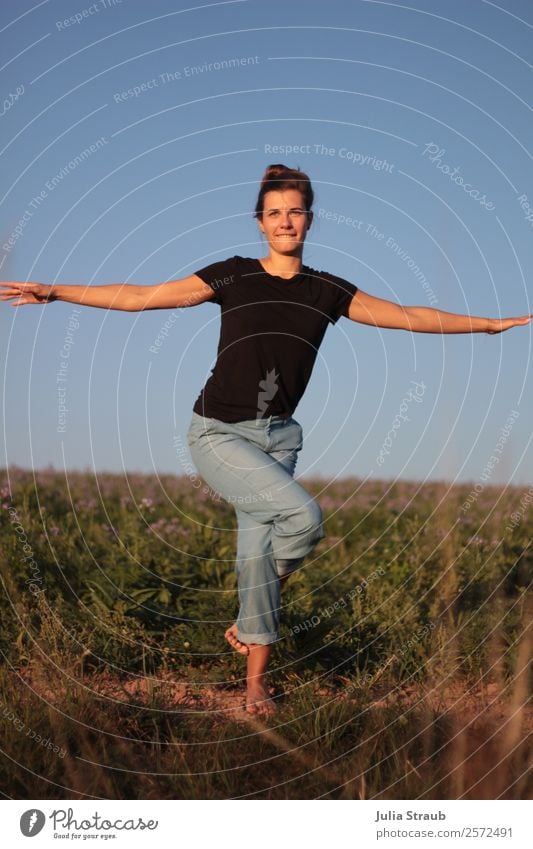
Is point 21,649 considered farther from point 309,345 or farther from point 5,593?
point 309,345

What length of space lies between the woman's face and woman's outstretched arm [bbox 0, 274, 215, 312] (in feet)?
1.53

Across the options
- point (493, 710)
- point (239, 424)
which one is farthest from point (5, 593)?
point (493, 710)

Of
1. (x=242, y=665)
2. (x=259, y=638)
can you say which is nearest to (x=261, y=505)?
(x=259, y=638)

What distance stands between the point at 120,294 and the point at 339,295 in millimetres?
1207

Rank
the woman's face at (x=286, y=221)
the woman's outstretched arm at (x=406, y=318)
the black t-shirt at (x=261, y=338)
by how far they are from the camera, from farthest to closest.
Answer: the woman's outstretched arm at (x=406, y=318) < the woman's face at (x=286, y=221) < the black t-shirt at (x=261, y=338)

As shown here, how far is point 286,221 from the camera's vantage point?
18.2ft

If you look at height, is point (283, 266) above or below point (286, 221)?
below

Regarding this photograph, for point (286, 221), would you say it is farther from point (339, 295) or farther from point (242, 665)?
point (242, 665)

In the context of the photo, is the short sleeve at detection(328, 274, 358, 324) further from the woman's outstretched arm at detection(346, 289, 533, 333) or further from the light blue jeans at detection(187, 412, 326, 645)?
the light blue jeans at detection(187, 412, 326, 645)

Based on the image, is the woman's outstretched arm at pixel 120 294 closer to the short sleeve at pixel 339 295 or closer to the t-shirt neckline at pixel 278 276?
the t-shirt neckline at pixel 278 276

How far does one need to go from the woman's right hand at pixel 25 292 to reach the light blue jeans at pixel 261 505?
1.07 m

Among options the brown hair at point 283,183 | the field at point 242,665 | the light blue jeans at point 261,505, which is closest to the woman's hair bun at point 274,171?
the brown hair at point 283,183

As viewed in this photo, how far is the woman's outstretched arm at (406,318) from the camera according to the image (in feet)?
18.9

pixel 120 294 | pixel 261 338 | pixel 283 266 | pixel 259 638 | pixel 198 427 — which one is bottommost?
pixel 259 638
